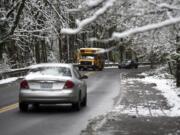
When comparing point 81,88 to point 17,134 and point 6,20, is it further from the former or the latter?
point 6,20

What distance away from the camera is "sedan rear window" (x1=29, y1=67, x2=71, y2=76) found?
1772cm

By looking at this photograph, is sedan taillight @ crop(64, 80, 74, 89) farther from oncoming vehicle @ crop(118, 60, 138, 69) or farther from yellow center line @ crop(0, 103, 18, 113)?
oncoming vehicle @ crop(118, 60, 138, 69)

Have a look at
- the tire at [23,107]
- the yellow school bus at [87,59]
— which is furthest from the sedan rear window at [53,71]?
the yellow school bus at [87,59]

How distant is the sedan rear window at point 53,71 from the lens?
17.7 m

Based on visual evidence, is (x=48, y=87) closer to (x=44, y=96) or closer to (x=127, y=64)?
(x=44, y=96)

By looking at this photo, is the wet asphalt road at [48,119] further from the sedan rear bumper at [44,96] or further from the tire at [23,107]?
the sedan rear bumper at [44,96]

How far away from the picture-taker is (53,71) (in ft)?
58.5

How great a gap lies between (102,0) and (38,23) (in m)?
34.1

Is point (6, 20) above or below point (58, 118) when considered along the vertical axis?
above

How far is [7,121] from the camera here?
15.4 metres

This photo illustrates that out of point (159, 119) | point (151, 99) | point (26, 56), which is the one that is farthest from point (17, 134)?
point (26, 56)

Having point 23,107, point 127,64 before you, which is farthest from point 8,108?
point 127,64

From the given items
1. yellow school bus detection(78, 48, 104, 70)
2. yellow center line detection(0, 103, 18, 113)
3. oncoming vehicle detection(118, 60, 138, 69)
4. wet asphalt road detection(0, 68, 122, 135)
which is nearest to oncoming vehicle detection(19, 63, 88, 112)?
wet asphalt road detection(0, 68, 122, 135)

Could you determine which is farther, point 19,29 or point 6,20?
point 19,29
